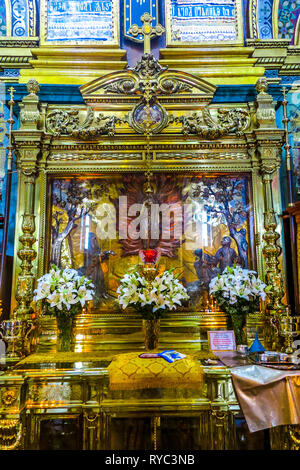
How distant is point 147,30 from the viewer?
4.98 metres

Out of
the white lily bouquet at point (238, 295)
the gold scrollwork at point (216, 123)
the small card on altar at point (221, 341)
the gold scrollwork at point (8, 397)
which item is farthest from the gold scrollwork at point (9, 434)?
the gold scrollwork at point (216, 123)

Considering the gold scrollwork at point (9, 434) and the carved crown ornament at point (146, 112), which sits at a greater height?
the carved crown ornament at point (146, 112)

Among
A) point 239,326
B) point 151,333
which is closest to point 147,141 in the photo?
point 151,333

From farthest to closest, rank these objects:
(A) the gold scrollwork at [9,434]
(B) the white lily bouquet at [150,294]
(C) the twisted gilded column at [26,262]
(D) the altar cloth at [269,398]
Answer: (C) the twisted gilded column at [26,262] → (B) the white lily bouquet at [150,294] → (A) the gold scrollwork at [9,434] → (D) the altar cloth at [269,398]

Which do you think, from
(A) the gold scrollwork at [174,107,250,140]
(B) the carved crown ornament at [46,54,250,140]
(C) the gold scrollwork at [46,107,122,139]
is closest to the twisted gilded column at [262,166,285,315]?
(A) the gold scrollwork at [174,107,250,140]

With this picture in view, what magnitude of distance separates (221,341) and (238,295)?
1.73 feet

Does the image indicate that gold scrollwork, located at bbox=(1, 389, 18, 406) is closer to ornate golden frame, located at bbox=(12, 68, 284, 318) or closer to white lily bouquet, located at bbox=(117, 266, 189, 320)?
white lily bouquet, located at bbox=(117, 266, 189, 320)

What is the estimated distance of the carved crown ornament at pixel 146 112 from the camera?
4.75 m

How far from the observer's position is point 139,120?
4.83 m

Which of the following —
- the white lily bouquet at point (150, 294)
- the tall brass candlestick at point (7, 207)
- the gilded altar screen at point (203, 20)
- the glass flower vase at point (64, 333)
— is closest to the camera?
the white lily bouquet at point (150, 294)

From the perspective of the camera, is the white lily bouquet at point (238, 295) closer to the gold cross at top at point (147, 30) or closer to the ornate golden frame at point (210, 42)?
the gold cross at top at point (147, 30)

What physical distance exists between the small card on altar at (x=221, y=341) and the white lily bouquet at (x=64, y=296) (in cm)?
139

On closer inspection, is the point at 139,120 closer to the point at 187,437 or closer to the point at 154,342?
the point at 154,342
